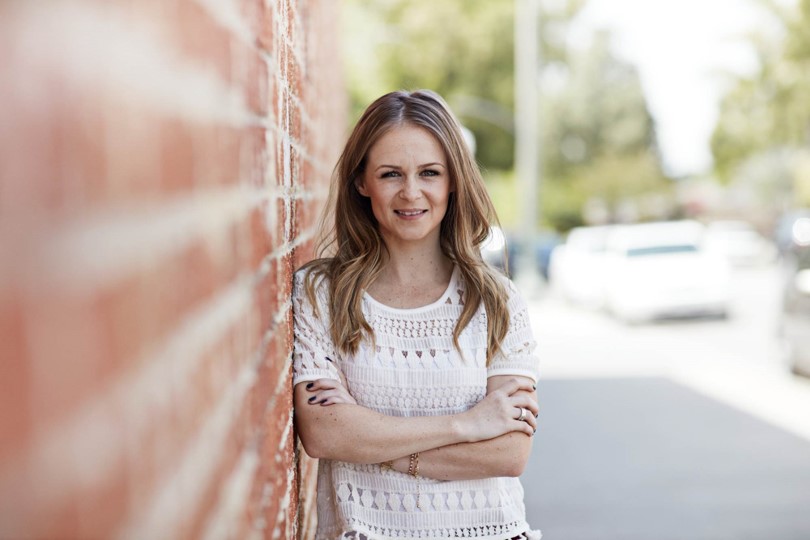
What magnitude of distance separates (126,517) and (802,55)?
35.5m

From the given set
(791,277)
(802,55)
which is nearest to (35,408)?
(791,277)

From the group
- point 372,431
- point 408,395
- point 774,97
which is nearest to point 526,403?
point 408,395

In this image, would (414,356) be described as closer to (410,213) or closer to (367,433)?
(367,433)

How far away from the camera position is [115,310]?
766 mm

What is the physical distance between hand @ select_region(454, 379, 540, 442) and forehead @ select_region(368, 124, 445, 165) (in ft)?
2.28

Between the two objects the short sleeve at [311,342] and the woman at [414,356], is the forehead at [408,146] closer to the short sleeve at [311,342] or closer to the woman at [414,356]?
the woman at [414,356]

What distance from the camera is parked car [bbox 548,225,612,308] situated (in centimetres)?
2078

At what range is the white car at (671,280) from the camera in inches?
682

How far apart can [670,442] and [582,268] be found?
14.0 m

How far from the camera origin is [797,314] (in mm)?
11070

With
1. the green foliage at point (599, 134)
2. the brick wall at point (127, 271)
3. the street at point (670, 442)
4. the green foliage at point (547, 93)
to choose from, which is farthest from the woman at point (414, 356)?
the green foliage at point (599, 134)

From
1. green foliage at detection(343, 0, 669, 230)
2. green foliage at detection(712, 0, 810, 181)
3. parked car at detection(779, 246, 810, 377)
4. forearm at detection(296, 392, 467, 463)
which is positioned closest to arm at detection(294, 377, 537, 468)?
forearm at detection(296, 392, 467, 463)

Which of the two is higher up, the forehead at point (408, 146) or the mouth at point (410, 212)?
the forehead at point (408, 146)

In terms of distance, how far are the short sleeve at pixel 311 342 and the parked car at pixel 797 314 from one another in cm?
939
